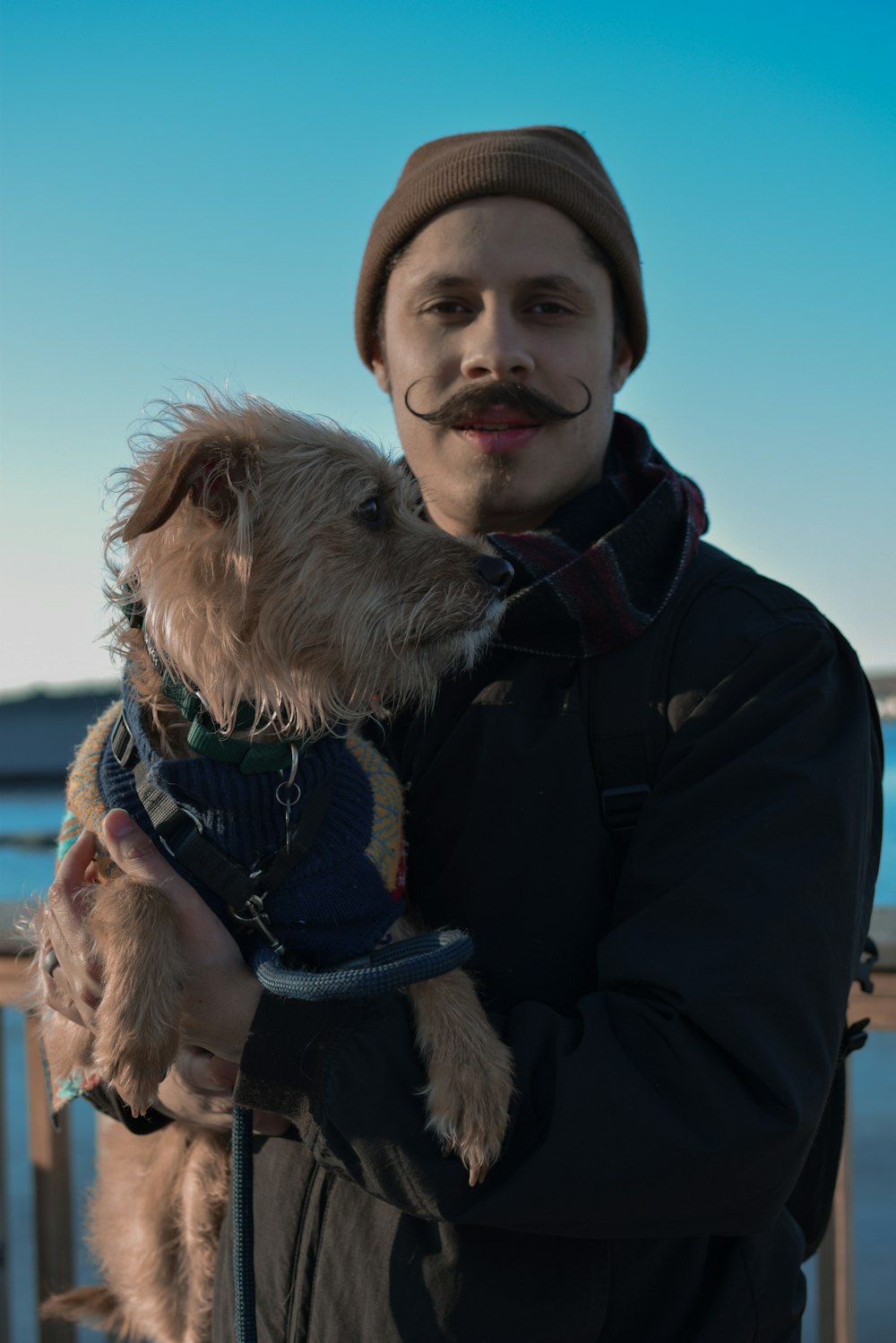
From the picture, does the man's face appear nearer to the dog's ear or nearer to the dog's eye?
the dog's eye

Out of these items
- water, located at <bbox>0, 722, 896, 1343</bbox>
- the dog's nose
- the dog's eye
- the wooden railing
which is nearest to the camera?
the dog's nose

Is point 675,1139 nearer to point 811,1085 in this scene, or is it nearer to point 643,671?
point 811,1085

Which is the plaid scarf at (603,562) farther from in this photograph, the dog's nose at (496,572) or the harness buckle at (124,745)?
the harness buckle at (124,745)

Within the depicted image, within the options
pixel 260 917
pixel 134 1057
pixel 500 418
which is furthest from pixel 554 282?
pixel 134 1057

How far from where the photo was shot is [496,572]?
221 cm

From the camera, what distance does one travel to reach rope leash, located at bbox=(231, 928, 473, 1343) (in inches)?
64.4

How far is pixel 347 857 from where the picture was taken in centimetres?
187

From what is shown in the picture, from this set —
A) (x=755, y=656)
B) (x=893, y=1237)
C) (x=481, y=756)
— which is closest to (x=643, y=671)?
(x=755, y=656)

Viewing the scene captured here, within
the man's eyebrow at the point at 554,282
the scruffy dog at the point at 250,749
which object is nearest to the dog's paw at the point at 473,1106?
the scruffy dog at the point at 250,749

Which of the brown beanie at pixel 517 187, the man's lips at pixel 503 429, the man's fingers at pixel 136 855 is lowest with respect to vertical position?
the man's fingers at pixel 136 855

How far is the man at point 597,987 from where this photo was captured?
150 cm

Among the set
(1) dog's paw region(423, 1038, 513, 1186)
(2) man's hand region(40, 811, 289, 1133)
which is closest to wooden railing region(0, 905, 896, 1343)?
(2) man's hand region(40, 811, 289, 1133)

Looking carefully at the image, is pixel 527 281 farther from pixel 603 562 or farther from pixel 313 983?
pixel 313 983

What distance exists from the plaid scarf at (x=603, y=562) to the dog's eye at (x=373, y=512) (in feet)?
0.90
